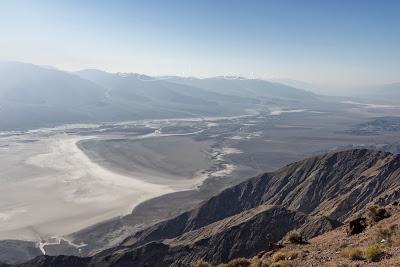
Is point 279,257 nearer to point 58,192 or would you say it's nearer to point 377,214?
point 377,214

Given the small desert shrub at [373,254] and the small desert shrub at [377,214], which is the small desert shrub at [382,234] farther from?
the small desert shrub at [377,214]

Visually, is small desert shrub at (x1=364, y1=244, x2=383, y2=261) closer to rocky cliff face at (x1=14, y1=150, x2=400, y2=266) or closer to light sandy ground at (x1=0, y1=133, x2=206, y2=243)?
rocky cliff face at (x1=14, y1=150, x2=400, y2=266)

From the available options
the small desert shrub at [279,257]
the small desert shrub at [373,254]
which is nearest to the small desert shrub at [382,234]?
the small desert shrub at [373,254]

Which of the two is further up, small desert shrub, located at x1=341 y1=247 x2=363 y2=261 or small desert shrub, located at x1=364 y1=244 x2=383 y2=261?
small desert shrub, located at x1=364 y1=244 x2=383 y2=261

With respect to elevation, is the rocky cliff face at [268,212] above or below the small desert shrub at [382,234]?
below

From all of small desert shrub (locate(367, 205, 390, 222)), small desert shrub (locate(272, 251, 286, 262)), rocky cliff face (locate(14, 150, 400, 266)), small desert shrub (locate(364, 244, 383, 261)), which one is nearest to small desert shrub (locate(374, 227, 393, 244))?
small desert shrub (locate(364, 244, 383, 261))

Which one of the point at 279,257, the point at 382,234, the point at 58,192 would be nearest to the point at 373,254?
the point at 279,257

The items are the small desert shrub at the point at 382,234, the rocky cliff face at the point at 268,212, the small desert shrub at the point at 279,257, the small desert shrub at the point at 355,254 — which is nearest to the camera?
the small desert shrub at the point at 355,254

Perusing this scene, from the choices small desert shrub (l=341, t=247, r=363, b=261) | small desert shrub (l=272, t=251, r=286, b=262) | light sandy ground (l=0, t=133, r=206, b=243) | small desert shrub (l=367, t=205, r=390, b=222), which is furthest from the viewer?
light sandy ground (l=0, t=133, r=206, b=243)
